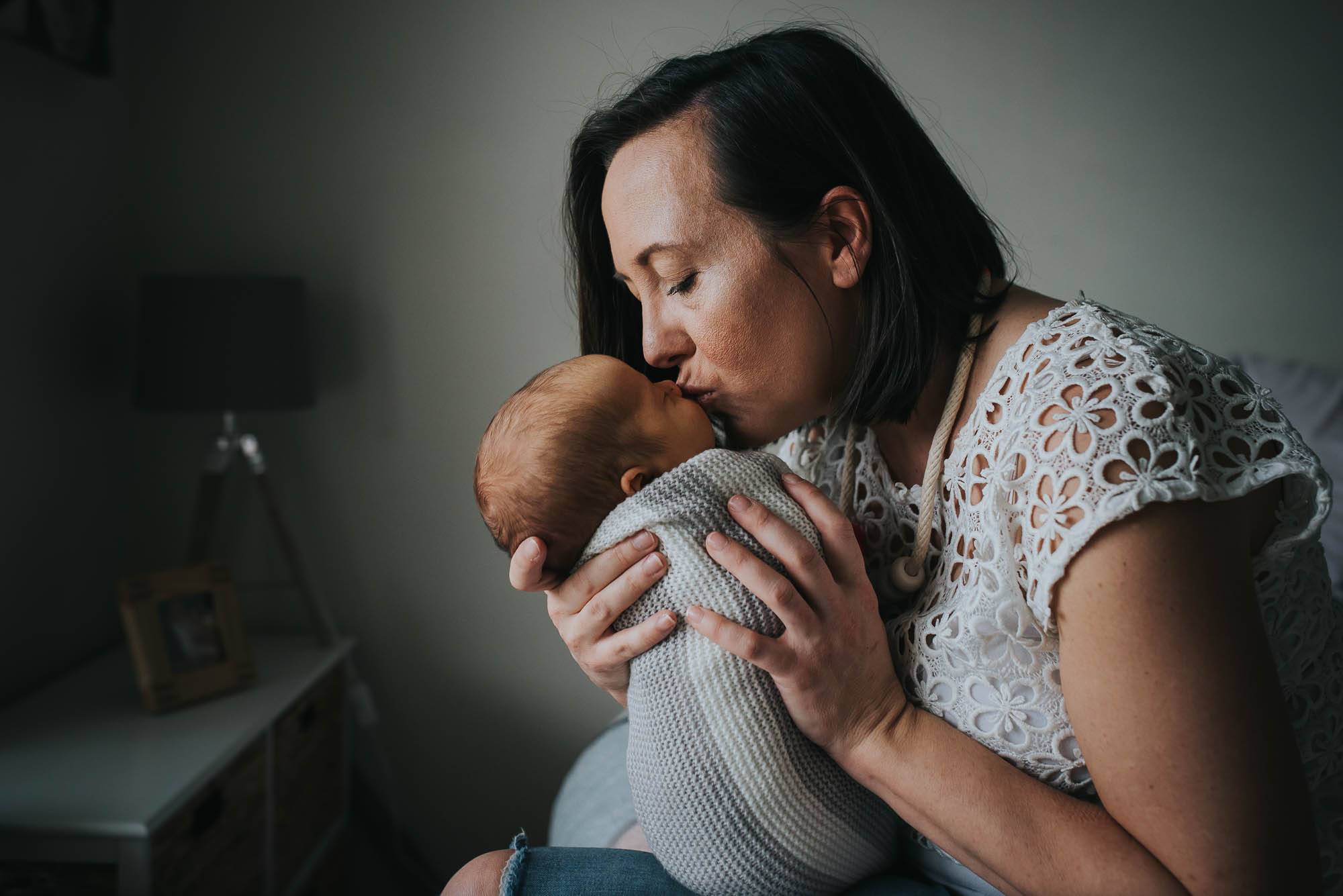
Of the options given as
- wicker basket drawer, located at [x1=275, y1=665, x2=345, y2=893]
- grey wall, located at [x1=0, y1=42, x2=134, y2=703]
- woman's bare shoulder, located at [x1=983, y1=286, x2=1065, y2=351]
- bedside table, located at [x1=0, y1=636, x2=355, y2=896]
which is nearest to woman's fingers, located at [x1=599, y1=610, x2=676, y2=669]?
woman's bare shoulder, located at [x1=983, y1=286, x2=1065, y2=351]

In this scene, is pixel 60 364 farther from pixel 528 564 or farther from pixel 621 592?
pixel 621 592

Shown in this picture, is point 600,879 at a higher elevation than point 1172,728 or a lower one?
lower

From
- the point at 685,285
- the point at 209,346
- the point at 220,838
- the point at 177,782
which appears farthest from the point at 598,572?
the point at 209,346

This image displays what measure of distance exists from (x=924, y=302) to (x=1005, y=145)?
4.17 ft

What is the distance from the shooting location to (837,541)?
93cm

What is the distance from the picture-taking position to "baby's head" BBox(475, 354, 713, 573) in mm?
967

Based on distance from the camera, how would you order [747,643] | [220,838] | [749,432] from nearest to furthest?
[747,643], [749,432], [220,838]

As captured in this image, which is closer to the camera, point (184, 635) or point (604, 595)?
point (604, 595)

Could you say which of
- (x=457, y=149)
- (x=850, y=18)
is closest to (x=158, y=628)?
(x=457, y=149)

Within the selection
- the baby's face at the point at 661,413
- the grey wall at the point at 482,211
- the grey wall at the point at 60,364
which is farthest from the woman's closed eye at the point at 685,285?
the grey wall at the point at 60,364

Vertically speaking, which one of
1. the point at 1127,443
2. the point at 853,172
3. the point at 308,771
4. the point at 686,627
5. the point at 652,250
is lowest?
the point at 308,771

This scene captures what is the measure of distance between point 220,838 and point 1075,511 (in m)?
1.64

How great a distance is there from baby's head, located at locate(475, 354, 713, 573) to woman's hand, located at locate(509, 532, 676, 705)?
4cm

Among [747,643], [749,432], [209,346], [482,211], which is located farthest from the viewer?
[482,211]
